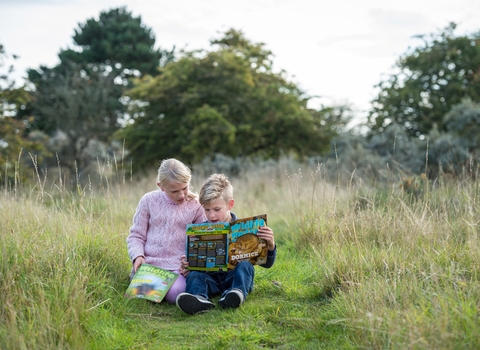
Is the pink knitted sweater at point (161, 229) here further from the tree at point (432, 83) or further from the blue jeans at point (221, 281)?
the tree at point (432, 83)

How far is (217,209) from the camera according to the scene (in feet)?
14.1

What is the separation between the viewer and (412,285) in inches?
137

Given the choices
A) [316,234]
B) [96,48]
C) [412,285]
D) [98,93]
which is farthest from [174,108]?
[96,48]

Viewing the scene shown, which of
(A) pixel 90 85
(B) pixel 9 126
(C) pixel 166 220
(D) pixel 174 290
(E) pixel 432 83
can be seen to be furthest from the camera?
(A) pixel 90 85

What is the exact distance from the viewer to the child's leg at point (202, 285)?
4.14 metres

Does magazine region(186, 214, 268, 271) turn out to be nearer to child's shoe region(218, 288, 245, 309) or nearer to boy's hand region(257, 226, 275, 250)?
boy's hand region(257, 226, 275, 250)

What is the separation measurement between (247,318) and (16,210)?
2527 mm

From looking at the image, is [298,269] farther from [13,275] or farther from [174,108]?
[174,108]

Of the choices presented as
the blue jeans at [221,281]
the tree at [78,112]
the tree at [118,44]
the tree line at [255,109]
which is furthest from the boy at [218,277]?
the tree at [118,44]

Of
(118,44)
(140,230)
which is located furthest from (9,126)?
(118,44)

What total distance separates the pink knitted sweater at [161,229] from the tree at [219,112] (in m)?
9.34

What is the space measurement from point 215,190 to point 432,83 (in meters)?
14.3

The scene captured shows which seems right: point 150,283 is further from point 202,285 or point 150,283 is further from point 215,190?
point 215,190

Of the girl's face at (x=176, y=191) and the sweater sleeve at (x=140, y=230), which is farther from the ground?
the girl's face at (x=176, y=191)
